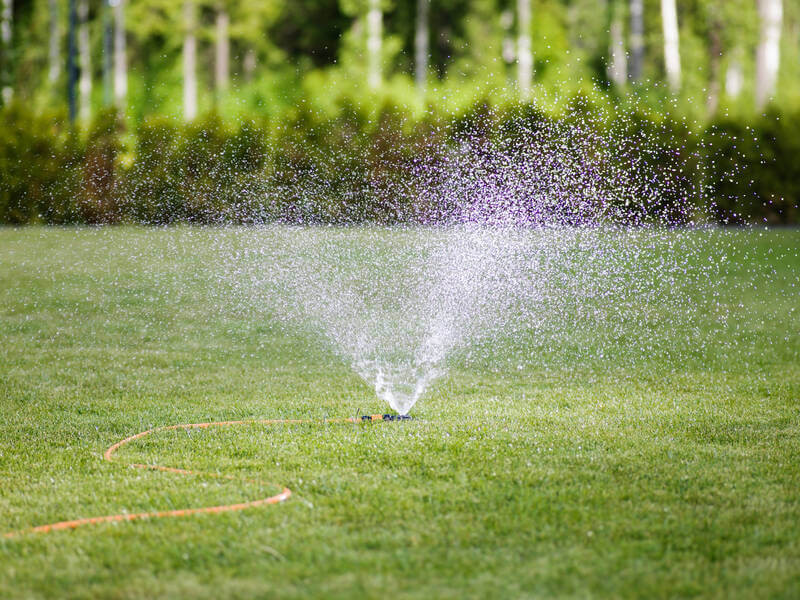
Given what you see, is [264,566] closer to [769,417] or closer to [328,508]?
[328,508]

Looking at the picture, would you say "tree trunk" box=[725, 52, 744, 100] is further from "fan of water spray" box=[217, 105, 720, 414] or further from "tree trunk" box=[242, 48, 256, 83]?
"fan of water spray" box=[217, 105, 720, 414]

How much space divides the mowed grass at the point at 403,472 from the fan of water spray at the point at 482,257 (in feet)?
2.05

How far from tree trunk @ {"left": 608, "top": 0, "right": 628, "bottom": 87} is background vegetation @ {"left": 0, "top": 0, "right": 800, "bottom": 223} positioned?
0.23 ft

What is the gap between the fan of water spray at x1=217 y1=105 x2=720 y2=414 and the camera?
850cm

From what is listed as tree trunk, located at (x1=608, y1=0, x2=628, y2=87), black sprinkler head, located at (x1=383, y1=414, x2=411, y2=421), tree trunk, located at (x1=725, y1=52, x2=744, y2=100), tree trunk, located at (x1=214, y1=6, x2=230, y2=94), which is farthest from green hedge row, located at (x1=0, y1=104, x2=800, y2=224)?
tree trunk, located at (x1=725, y1=52, x2=744, y2=100)

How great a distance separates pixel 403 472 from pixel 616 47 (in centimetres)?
3213

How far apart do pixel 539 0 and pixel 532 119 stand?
21.3 meters

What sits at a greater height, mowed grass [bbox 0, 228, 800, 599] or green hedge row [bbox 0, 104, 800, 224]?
green hedge row [bbox 0, 104, 800, 224]

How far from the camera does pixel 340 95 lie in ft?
48.7

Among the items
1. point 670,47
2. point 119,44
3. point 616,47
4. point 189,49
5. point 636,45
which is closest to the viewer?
point 636,45

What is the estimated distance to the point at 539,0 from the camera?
3419cm

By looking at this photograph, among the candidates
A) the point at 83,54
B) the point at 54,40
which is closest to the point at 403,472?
the point at 54,40

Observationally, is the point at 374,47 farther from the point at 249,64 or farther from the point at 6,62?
the point at 249,64

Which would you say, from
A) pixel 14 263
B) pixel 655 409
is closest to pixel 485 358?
pixel 655 409
